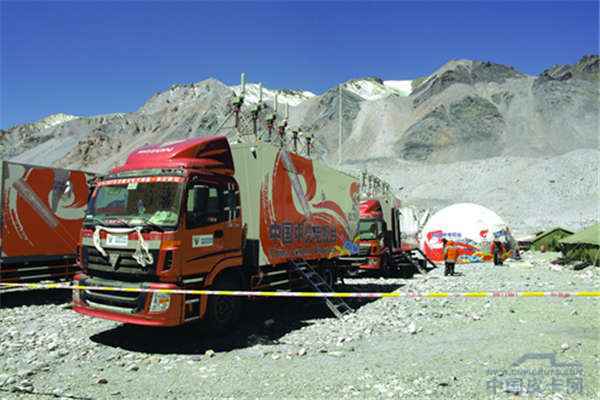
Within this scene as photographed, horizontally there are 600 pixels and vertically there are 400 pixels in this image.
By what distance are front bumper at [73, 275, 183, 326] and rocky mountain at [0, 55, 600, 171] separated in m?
81.2

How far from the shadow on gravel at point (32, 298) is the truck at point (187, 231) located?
184 inches

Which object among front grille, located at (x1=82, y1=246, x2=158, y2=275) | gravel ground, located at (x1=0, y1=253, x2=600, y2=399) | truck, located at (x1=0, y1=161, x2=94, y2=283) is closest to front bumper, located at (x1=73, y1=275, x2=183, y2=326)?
front grille, located at (x1=82, y1=246, x2=158, y2=275)

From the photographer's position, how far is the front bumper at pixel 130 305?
25.0ft

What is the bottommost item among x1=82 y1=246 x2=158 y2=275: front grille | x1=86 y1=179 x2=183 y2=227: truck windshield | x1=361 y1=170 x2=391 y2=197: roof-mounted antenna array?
x1=82 y1=246 x2=158 y2=275: front grille

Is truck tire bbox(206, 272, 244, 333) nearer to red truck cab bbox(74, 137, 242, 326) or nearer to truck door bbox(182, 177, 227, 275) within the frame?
red truck cab bbox(74, 137, 242, 326)

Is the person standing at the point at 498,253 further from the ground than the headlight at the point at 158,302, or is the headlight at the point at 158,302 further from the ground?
the headlight at the point at 158,302

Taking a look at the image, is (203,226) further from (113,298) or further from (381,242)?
(381,242)

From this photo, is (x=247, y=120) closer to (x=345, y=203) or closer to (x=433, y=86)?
(x=345, y=203)

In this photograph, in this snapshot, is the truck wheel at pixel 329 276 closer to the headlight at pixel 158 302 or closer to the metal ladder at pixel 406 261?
the headlight at pixel 158 302

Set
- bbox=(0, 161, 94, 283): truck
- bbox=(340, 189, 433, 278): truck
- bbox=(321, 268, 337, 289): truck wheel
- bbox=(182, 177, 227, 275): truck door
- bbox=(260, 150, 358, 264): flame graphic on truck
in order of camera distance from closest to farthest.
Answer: bbox=(182, 177, 227, 275): truck door < bbox=(260, 150, 358, 264): flame graphic on truck < bbox=(0, 161, 94, 283): truck < bbox=(321, 268, 337, 289): truck wheel < bbox=(340, 189, 433, 278): truck

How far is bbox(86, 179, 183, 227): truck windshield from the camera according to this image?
7.91 m

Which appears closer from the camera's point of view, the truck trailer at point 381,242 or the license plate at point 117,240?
the license plate at point 117,240

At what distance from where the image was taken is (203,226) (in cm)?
827

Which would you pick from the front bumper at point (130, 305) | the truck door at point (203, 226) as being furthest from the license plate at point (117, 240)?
the truck door at point (203, 226)
